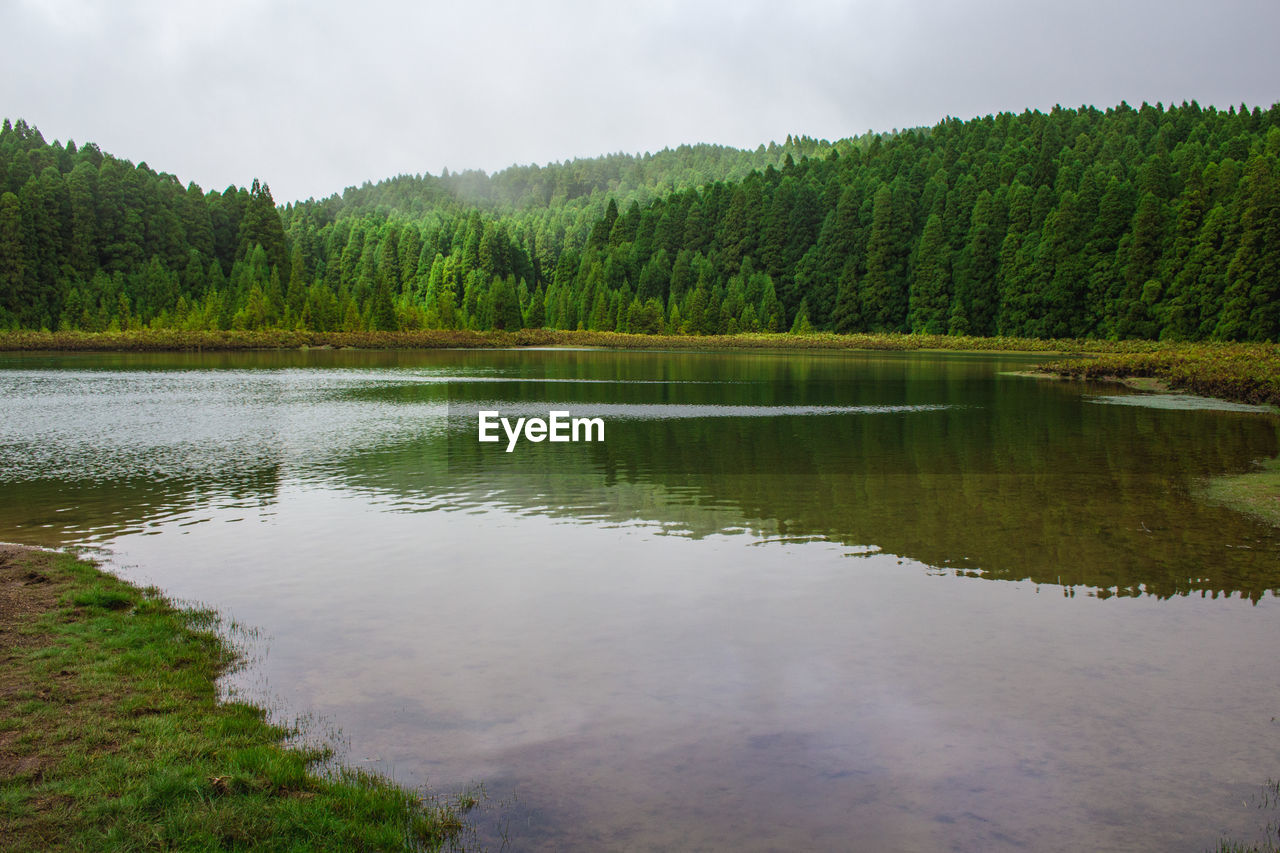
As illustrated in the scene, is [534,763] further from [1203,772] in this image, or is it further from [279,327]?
[279,327]

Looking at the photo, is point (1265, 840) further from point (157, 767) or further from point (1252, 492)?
point (1252, 492)

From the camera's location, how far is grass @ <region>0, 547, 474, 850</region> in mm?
4789

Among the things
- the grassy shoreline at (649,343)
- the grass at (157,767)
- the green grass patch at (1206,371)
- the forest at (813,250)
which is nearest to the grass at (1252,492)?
the grass at (157,767)

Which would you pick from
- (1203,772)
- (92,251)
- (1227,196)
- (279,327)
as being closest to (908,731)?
(1203,772)

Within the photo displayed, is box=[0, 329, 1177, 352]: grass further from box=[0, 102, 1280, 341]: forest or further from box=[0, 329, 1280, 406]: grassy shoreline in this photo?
box=[0, 102, 1280, 341]: forest

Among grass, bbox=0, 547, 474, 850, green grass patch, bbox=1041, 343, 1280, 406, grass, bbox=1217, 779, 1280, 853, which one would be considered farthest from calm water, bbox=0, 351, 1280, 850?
green grass patch, bbox=1041, 343, 1280, 406

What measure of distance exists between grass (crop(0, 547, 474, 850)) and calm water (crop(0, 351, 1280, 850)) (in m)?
0.47

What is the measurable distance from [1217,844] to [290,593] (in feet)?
27.1

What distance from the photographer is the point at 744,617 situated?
9188mm

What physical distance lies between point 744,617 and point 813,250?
103812 mm

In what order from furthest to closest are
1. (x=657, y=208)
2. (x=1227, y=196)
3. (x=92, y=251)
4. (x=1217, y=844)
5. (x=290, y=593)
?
(x=657, y=208), (x=92, y=251), (x=1227, y=196), (x=290, y=593), (x=1217, y=844)

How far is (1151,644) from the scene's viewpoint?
27.7 ft

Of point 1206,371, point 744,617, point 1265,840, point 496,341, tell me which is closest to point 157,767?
point 744,617

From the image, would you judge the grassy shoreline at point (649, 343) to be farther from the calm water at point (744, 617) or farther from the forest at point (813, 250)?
the calm water at point (744, 617)
